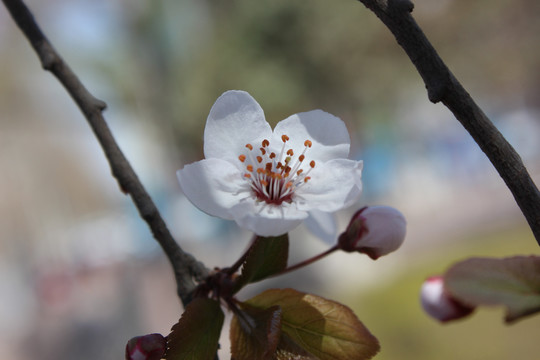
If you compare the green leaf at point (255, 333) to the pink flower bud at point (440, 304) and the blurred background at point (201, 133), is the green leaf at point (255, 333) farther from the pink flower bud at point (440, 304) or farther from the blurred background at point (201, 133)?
the blurred background at point (201, 133)

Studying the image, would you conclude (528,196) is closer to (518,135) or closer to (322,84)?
(322,84)

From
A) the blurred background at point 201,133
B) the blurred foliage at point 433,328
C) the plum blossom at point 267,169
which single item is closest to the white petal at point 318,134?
the plum blossom at point 267,169

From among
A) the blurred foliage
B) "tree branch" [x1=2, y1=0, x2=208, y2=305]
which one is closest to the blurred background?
the blurred foliage

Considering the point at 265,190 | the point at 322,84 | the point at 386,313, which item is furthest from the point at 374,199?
the point at 265,190

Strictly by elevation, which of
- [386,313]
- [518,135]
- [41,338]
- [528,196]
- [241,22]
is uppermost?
[241,22]

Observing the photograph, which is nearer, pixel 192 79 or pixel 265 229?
pixel 265 229

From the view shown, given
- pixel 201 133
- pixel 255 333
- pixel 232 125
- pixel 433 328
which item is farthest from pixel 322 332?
pixel 201 133

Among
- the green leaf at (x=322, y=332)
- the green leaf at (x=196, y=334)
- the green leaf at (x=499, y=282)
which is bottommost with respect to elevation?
the green leaf at (x=499, y=282)
